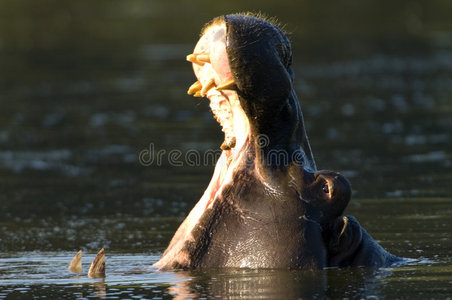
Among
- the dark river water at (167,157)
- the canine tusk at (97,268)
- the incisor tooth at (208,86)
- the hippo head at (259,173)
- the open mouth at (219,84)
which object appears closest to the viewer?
the hippo head at (259,173)

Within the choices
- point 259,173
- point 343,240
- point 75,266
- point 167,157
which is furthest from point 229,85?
point 167,157

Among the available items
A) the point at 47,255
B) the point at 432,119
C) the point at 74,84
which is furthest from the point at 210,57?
the point at 74,84

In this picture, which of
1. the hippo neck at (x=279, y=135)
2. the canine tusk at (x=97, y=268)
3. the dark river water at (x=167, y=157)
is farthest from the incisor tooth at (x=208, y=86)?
the canine tusk at (x=97, y=268)

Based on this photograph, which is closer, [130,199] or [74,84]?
[130,199]

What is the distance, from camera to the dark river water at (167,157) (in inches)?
→ 203

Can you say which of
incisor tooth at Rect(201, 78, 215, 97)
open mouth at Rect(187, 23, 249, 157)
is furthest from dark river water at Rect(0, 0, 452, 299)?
incisor tooth at Rect(201, 78, 215, 97)

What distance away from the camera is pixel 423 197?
8.05 m

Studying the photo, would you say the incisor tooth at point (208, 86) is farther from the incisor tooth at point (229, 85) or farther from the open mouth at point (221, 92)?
the incisor tooth at point (229, 85)

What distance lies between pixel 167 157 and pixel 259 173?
18.7 ft

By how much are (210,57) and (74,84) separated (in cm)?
1347

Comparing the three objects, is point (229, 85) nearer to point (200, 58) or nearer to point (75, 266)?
point (200, 58)

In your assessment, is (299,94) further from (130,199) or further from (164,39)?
(164,39)

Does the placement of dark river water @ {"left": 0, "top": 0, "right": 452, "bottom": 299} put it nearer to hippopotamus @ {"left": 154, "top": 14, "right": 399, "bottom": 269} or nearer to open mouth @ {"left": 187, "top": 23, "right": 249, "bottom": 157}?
hippopotamus @ {"left": 154, "top": 14, "right": 399, "bottom": 269}

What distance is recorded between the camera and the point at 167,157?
10.7 metres
